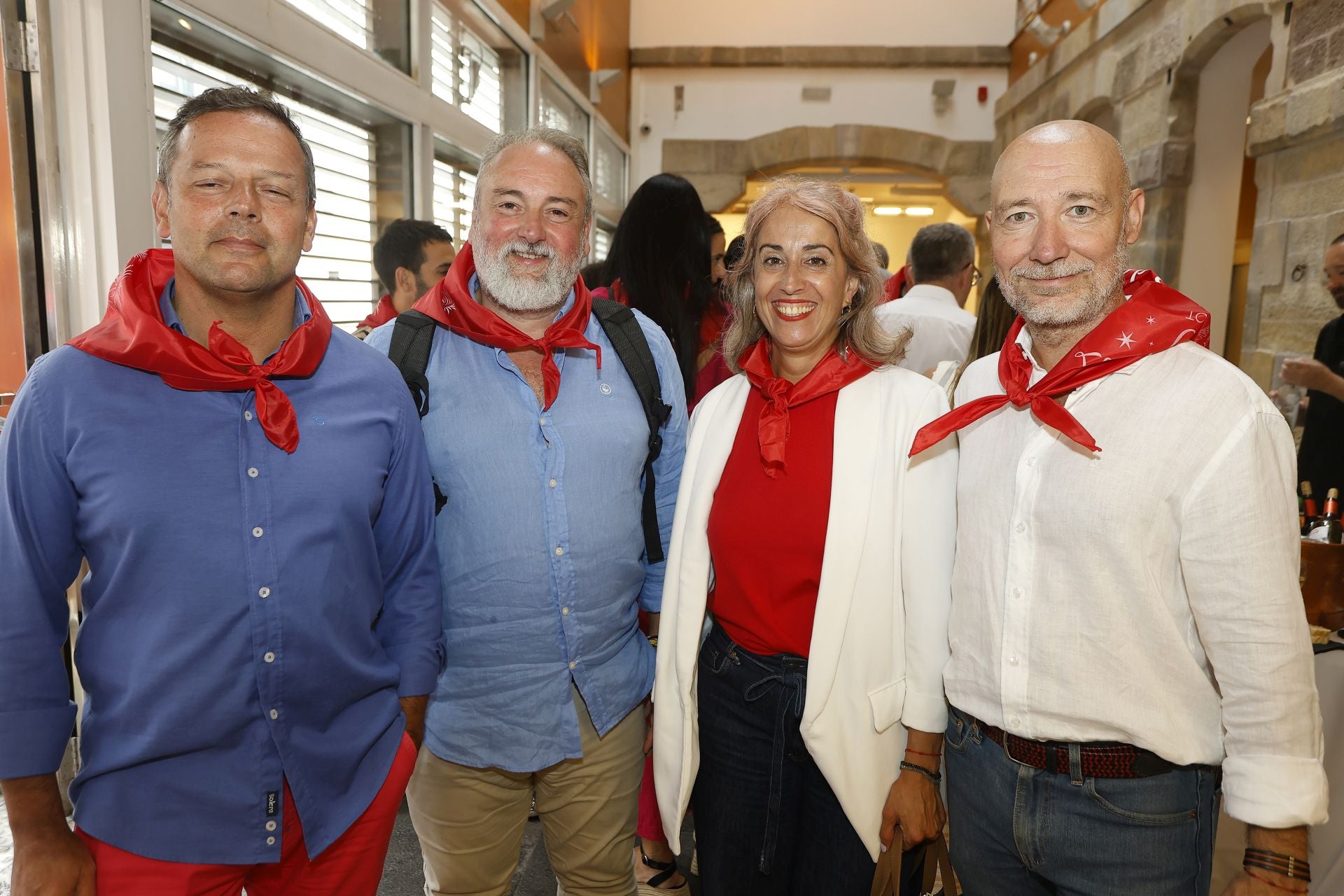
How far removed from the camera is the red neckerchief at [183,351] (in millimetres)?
1262

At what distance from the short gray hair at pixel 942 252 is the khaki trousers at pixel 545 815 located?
2.90 meters

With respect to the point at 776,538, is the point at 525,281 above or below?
above

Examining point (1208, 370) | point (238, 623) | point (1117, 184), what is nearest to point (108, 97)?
point (238, 623)

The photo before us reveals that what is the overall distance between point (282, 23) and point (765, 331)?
2586 mm

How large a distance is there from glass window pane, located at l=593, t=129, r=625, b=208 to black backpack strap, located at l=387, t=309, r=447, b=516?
7086 mm

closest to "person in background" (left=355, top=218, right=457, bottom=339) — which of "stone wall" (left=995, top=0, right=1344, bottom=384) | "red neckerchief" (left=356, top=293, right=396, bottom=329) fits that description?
"red neckerchief" (left=356, top=293, right=396, bottom=329)

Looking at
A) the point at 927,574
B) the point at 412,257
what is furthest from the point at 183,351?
the point at 412,257

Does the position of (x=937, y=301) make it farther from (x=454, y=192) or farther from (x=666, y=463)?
(x=454, y=192)

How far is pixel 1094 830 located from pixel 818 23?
10.9 meters

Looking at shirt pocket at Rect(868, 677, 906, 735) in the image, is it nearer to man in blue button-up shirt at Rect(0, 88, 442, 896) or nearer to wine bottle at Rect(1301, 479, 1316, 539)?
man in blue button-up shirt at Rect(0, 88, 442, 896)

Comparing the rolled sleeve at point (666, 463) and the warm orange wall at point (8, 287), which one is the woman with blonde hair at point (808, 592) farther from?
the warm orange wall at point (8, 287)

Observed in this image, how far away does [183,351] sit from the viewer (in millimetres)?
1283

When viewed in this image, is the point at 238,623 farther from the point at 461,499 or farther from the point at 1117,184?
the point at 1117,184

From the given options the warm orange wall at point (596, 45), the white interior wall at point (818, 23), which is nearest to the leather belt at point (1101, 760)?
the warm orange wall at point (596, 45)
